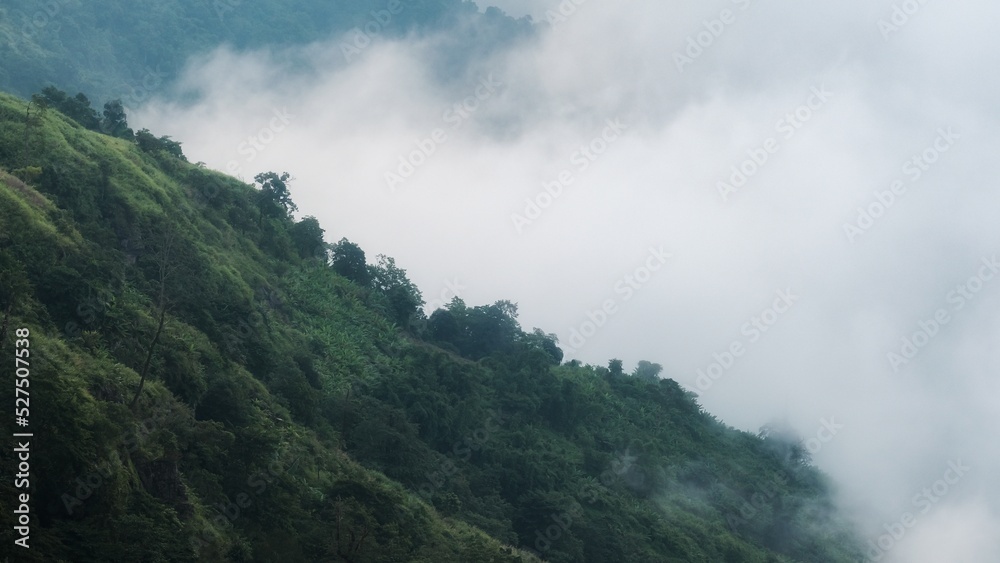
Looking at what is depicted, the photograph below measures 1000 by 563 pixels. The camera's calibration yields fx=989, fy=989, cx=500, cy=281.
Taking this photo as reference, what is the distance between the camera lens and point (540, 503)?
54344 mm

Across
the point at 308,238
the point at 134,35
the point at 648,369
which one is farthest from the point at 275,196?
the point at 134,35

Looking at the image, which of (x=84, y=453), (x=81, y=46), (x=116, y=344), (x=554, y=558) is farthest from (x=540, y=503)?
(x=81, y=46)

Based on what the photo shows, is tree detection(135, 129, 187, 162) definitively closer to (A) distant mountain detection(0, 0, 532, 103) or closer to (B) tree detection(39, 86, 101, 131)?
(B) tree detection(39, 86, 101, 131)

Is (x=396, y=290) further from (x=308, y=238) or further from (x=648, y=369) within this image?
(x=648, y=369)

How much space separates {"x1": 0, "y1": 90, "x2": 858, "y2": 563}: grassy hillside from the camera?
103ft

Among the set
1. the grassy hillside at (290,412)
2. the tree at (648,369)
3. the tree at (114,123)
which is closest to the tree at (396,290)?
the grassy hillside at (290,412)

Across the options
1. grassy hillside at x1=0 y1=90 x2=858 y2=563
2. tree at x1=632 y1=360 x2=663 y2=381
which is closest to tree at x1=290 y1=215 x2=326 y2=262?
grassy hillside at x1=0 y1=90 x2=858 y2=563

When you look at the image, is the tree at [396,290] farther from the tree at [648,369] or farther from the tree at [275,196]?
the tree at [648,369]

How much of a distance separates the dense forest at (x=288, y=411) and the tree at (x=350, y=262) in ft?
0.49

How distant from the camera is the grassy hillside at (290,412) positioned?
31.3 m

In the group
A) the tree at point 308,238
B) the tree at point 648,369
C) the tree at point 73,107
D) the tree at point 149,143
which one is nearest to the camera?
the tree at point 73,107

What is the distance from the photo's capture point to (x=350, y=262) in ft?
242

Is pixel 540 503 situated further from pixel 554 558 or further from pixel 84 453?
pixel 84 453

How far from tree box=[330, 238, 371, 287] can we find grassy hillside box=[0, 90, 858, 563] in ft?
0.70
